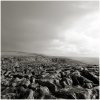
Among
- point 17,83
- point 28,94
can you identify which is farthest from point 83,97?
point 17,83

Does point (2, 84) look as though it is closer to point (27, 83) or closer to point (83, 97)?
point (27, 83)

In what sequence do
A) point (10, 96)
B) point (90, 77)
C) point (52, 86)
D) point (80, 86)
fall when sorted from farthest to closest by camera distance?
point (90, 77) → point (80, 86) → point (52, 86) → point (10, 96)

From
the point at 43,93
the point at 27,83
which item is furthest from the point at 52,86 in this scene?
the point at 27,83

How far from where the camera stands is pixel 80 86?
69.9ft

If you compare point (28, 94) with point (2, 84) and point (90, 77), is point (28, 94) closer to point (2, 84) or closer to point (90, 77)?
point (2, 84)

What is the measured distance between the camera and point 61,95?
17.7 meters

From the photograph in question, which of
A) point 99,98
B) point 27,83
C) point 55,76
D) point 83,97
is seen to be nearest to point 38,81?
point 27,83

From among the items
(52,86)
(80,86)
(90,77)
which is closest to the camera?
(52,86)

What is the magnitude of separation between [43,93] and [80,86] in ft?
21.5

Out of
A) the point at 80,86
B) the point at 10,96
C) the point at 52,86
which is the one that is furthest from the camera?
the point at 80,86

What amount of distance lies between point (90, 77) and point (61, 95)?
908 cm

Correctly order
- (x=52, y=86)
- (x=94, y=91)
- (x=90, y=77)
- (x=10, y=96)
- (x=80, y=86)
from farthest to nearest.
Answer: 1. (x=90, y=77)
2. (x=80, y=86)
3. (x=52, y=86)
4. (x=94, y=91)
5. (x=10, y=96)

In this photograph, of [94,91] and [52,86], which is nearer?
[94,91]

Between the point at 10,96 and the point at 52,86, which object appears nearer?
the point at 10,96
